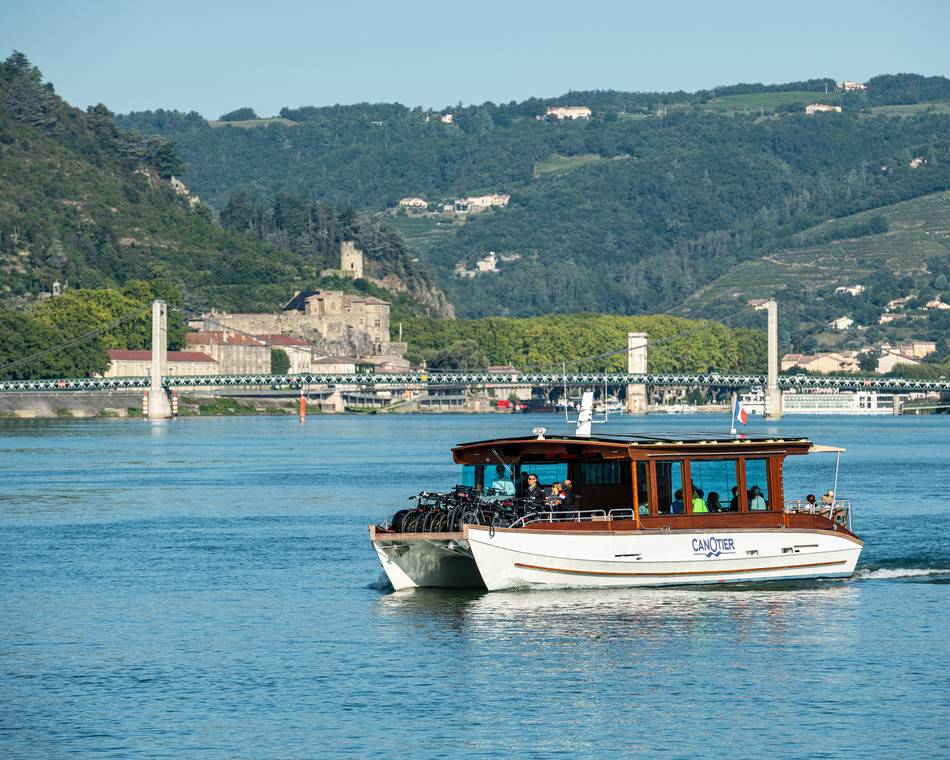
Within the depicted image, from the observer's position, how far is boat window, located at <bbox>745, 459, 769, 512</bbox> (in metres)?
36.3

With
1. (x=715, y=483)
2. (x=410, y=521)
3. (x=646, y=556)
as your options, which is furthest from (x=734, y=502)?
(x=410, y=521)

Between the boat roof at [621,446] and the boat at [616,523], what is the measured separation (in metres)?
0.03

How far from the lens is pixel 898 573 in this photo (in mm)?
39906

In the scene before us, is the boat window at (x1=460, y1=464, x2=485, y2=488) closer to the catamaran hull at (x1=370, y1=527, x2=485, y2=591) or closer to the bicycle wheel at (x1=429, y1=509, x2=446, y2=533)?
the catamaran hull at (x1=370, y1=527, x2=485, y2=591)

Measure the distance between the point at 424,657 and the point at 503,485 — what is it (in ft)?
21.9

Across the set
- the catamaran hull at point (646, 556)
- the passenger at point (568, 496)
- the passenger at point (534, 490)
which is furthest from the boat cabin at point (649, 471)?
the passenger at point (534, 490)

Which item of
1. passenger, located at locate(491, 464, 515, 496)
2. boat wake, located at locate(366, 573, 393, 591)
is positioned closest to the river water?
boat wake, located at locate(366, 573, 393, 591)

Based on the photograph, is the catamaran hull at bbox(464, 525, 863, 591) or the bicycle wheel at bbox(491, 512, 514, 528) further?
the bicycle wheel at bbox(491, 512, 514, 528)

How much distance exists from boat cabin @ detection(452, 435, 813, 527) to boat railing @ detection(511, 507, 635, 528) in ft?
0.61

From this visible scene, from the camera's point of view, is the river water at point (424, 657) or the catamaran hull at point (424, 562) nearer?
the river water at point (424, 657)

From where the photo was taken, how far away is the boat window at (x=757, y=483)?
119 feet

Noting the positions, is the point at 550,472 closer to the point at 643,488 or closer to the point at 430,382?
the point at 643,488

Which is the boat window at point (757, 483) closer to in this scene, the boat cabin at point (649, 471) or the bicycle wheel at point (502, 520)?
the boat cabin at point (649, 471)

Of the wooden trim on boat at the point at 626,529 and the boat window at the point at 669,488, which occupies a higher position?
the boat window at the point at 669,488
